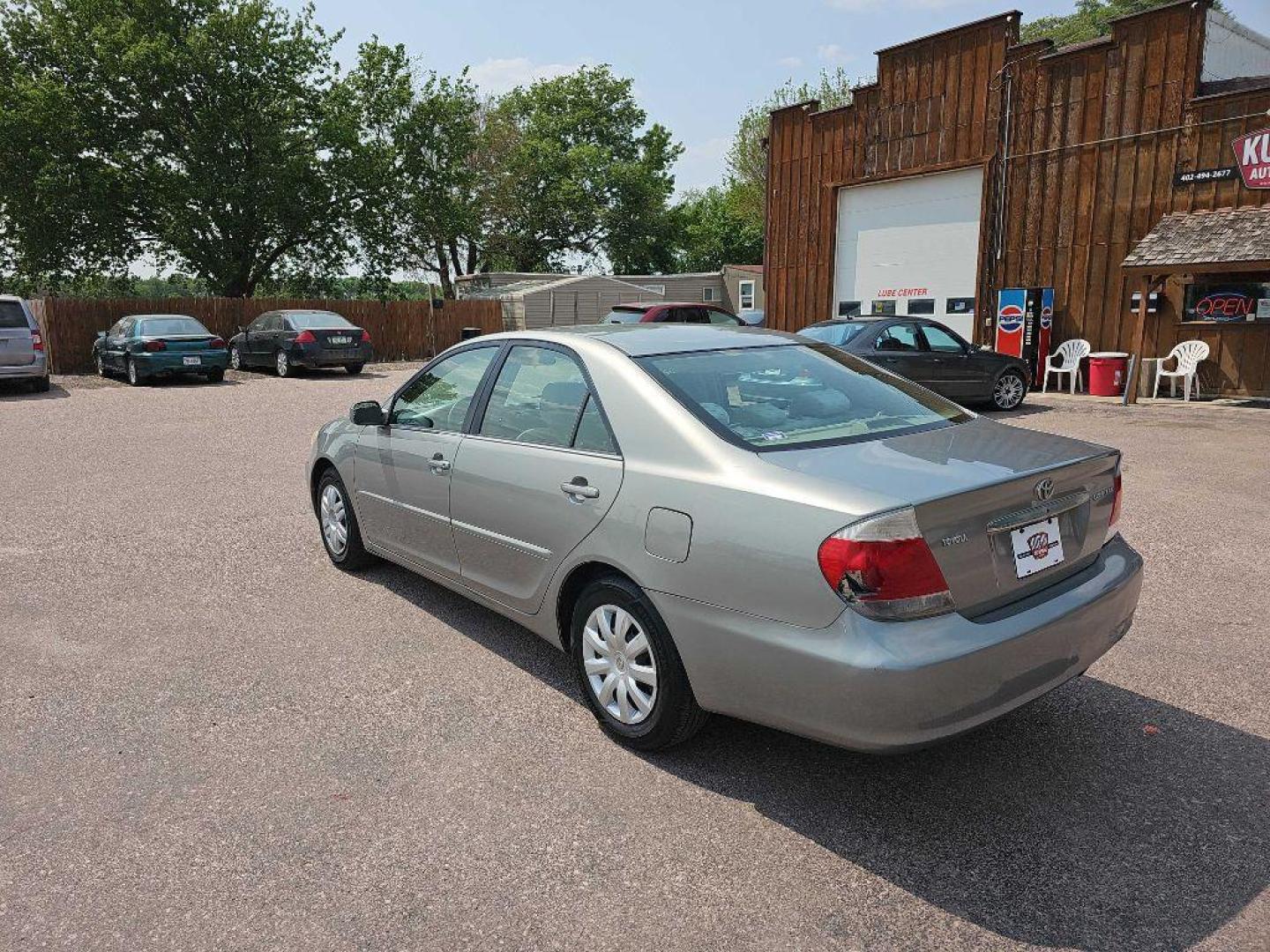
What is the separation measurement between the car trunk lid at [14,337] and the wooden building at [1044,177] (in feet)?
52.1

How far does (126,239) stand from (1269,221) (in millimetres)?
34492

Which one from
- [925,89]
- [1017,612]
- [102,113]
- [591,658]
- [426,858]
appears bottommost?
[426,858]

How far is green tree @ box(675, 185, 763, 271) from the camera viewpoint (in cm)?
5559

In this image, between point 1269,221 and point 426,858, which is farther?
point 1269,221

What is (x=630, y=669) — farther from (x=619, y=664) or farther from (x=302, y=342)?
(x=302, y=342)

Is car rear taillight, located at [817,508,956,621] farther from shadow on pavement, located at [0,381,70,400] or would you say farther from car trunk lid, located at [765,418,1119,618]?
shadow on pavement, located at [0,381,70,400]

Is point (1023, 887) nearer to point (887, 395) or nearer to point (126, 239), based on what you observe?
point (887, 395)

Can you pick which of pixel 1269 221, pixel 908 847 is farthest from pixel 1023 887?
pixel 1269 221

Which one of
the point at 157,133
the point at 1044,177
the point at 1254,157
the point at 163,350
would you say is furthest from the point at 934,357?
the point at 157,133

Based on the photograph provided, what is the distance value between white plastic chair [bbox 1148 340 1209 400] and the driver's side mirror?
14.6 metres

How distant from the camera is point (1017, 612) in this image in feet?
9.41

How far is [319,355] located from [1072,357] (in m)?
15.8

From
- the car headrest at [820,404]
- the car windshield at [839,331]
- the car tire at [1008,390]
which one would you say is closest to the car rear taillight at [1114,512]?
the car headrest at [820,404]

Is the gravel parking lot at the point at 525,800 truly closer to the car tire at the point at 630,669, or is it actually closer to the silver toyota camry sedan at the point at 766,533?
the car tire at the point at 630,669
